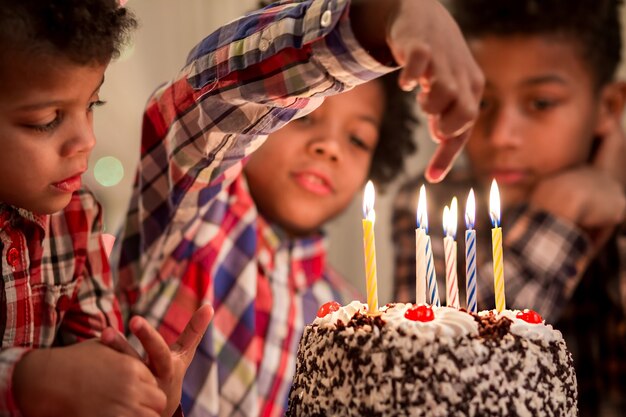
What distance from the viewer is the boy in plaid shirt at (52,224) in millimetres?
774

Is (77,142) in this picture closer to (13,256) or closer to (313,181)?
(13,256)

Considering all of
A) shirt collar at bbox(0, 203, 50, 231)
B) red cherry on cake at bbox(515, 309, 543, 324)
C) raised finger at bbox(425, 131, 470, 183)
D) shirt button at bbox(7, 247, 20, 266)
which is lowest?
red cherry on cake at bbox(515, 309, 543, 324)

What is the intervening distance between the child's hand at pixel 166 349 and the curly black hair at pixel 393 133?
44.2 inches

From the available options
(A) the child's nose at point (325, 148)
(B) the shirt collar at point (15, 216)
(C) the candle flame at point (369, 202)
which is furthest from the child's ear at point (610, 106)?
(B) the shirt collar at point (15, 216)

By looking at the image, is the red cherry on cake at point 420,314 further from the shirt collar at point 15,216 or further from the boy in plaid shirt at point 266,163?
the shirt collar at point 15,216

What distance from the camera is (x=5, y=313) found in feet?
2.93

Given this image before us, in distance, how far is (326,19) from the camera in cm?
84

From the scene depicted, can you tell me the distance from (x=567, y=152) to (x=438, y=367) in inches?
51.0

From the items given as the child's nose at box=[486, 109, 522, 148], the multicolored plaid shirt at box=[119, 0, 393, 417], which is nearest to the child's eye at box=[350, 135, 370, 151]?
the multicolored plaid shirt at box=[119, 0, 393, 417]

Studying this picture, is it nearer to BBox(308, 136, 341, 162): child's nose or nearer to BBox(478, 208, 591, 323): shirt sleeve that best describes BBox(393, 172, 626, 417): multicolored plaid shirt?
→ BBox(478, 208, 591, 323): shirt sleeve

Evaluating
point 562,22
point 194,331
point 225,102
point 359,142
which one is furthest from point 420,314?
point 562,22

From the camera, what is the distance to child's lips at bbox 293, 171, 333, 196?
5.43 ft

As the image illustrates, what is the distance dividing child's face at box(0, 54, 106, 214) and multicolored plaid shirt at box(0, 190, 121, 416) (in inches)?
2.4

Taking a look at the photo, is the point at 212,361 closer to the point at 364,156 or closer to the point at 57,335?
the point at 57,335
